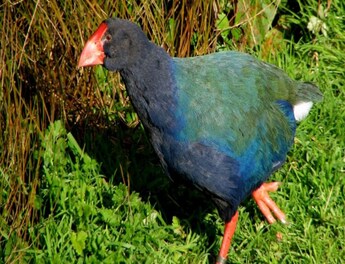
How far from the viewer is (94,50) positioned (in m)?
3.55

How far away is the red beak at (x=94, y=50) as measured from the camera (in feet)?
11.6

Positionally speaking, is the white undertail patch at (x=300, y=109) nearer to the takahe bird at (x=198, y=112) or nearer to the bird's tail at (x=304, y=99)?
the bird's tail at (x=304, y=99)

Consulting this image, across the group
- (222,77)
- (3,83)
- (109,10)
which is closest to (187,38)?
(109,10)

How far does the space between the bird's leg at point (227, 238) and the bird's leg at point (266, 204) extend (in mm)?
244

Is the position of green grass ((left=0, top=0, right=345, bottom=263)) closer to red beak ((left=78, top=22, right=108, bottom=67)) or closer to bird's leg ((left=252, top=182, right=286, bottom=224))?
bird's leg ((left=252, top=182, right=286, bottom=224))

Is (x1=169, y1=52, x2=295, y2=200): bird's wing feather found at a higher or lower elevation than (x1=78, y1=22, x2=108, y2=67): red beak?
lower

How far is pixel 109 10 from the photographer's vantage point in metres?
4.20

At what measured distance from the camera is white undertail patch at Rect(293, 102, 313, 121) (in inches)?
157

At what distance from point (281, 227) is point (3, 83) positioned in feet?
4.74

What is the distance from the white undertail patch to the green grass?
27cm

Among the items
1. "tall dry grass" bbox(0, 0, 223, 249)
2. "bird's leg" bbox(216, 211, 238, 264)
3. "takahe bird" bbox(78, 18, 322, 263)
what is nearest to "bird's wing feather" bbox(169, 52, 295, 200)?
"takahe bird" bbox(78, 18, 322, 263)

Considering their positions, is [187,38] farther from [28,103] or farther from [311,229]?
[311,229]

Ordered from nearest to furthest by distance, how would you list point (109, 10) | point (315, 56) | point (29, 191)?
point (29, 191)
point (109, 10)
point (315, 56)

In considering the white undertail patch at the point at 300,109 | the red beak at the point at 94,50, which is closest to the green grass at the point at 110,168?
the white undertail patch at the point at 300,109
